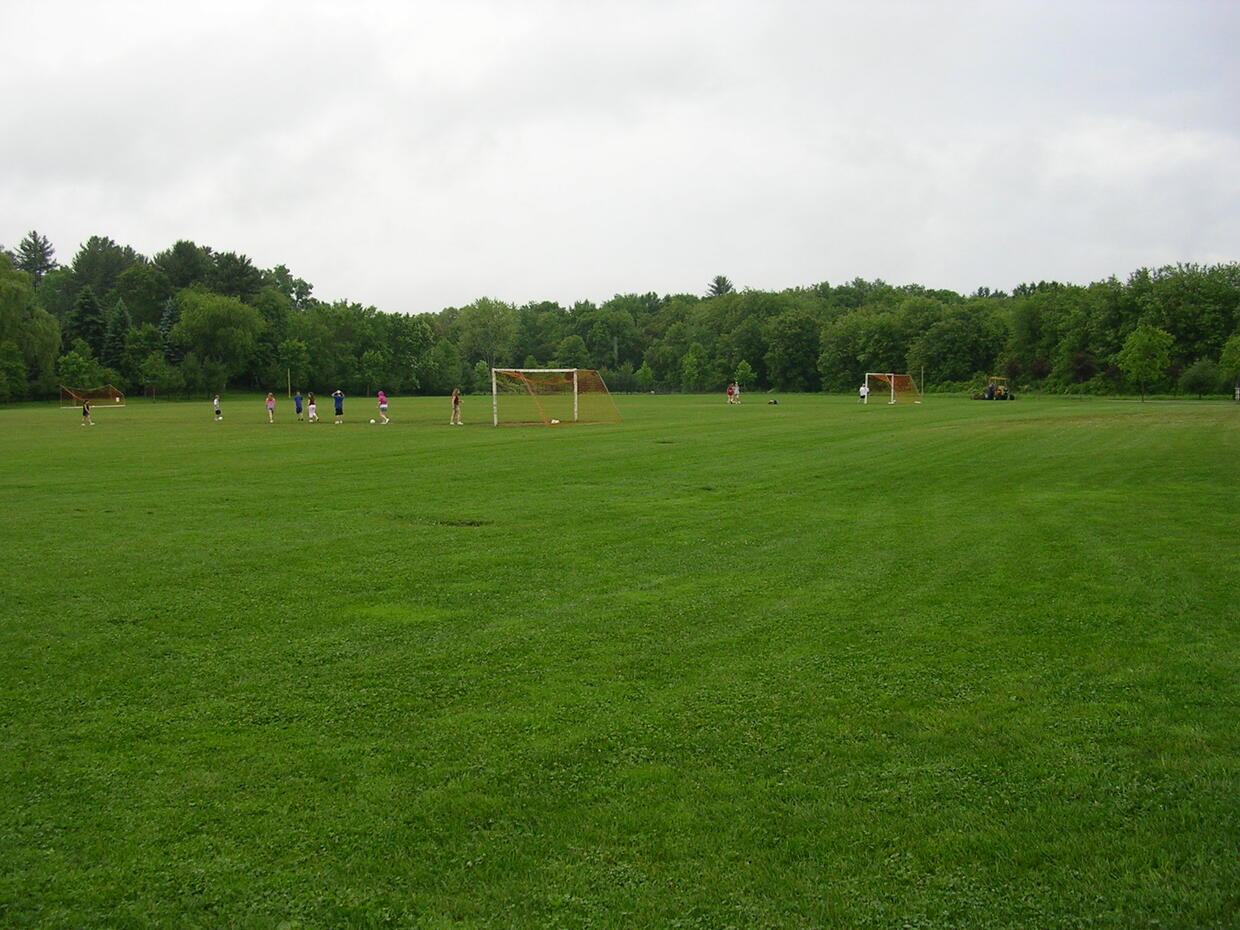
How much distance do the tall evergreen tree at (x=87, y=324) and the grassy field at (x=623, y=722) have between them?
88224 millimetres

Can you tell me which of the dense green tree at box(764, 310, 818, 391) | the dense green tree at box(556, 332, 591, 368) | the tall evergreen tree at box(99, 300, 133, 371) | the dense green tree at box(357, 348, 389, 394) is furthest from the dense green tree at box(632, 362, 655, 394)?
the tall evergreen tree at box(99, 300, 133, 371)

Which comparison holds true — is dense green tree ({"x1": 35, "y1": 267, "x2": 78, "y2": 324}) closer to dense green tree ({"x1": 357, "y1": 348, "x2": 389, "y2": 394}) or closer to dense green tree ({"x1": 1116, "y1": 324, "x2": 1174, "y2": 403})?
dense green tree ({"x1": 357, "y1": 348, "x2": 389, "y2": 394})

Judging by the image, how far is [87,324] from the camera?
88312 millimetres

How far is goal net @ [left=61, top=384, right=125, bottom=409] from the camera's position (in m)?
75.1

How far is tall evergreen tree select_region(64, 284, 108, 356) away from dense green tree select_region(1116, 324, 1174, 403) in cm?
9265

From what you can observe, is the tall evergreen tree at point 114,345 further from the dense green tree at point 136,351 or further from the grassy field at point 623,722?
the grassy field at point 623,722

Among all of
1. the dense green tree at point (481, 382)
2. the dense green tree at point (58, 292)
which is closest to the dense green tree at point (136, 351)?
the dense green tree at point (481, 382)

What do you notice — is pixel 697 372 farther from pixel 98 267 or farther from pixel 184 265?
pixel 98 267

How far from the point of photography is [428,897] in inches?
153

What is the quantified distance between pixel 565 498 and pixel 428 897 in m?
12.0

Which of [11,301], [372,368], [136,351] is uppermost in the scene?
[11,301]

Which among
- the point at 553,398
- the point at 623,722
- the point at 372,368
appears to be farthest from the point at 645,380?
the point at 623,722

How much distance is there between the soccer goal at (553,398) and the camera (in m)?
43.0

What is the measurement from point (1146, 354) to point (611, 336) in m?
88.7
